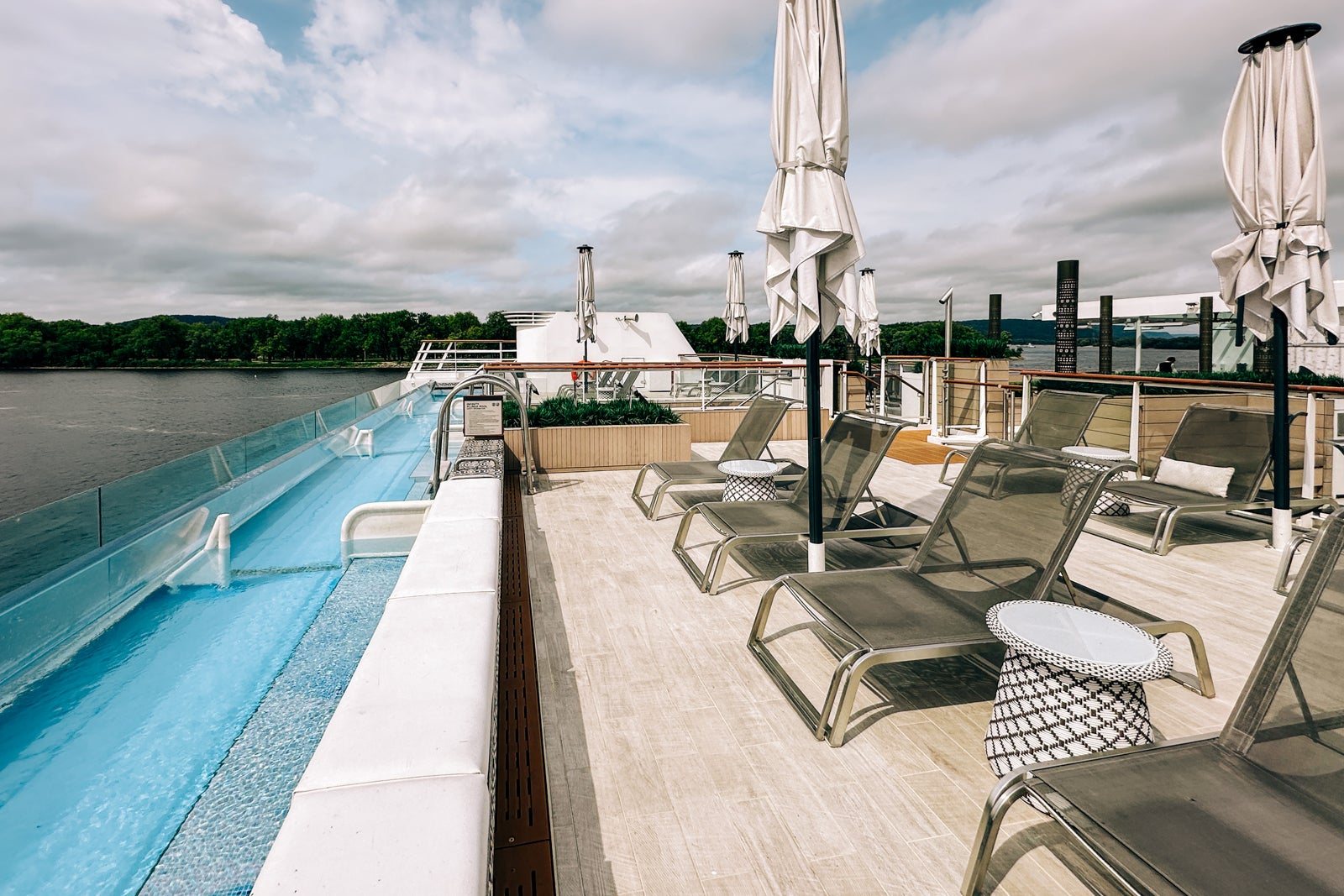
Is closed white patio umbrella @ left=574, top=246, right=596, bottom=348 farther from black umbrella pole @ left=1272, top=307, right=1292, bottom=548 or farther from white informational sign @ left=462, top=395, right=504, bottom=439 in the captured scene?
black umbrella pole @ left=1272, top=307, right=1292, bottom=548

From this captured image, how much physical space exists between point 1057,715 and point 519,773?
4.92 ft

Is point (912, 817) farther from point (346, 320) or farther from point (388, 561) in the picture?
point (346, 320)

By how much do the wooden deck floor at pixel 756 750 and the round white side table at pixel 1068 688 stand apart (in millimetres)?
173

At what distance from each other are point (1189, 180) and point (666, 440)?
27559 millimetres

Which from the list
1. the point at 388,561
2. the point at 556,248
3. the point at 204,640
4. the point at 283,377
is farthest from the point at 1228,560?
the point at 283,377

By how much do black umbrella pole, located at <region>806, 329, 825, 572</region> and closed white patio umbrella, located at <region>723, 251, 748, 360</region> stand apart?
10.5m

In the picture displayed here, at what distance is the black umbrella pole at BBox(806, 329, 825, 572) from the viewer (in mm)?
3197

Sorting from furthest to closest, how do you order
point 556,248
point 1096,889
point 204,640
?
point 556,248, point 204,640, point 1096,889

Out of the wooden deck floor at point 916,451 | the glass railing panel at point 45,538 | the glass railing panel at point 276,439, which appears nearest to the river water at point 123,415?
the glass railing panel at point 276,439

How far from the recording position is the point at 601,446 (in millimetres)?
7082

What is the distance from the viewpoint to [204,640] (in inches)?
141

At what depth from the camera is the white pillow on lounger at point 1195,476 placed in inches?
178

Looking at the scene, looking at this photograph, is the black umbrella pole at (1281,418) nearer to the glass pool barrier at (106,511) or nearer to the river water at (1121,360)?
the river water at (1121,360)

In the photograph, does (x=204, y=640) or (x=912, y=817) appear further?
(x=204, y=640)
